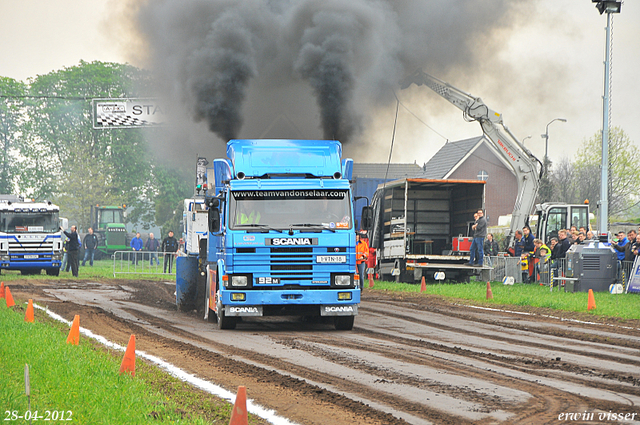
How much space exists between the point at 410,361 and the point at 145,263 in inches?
921

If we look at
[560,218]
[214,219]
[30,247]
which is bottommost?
[30,247]

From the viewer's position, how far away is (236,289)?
42.2ft

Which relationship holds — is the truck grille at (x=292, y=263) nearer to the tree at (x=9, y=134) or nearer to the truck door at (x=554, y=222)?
the truck door at (x=554, y=222)

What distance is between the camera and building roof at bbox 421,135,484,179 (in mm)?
65062

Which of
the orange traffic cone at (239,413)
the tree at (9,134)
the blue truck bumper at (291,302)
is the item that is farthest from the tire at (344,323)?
the tree at (9,134)

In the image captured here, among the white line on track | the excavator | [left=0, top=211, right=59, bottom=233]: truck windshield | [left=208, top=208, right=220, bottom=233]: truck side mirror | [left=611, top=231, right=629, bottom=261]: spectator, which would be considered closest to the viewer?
the white line on track

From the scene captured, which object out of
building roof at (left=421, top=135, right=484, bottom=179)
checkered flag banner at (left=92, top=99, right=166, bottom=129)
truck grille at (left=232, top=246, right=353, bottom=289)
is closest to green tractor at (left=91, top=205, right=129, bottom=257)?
checkered flag banner at (left=92, top=99, right=166, bottom=129)

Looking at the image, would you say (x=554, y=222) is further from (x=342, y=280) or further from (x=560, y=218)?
(x=342, y=280)

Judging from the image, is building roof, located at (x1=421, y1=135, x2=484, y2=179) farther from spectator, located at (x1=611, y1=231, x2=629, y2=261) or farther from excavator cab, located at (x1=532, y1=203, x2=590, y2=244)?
spectator, located at (x1=611, y1=231, x2=629, y2=261)

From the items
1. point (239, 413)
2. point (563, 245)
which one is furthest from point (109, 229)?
point (239, 413)

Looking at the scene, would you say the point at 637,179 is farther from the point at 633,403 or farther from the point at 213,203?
the point at 633,403

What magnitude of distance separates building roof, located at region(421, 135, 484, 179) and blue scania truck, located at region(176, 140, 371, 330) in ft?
161

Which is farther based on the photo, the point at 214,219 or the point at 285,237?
the point at 214,219

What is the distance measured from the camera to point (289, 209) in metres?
13.1
